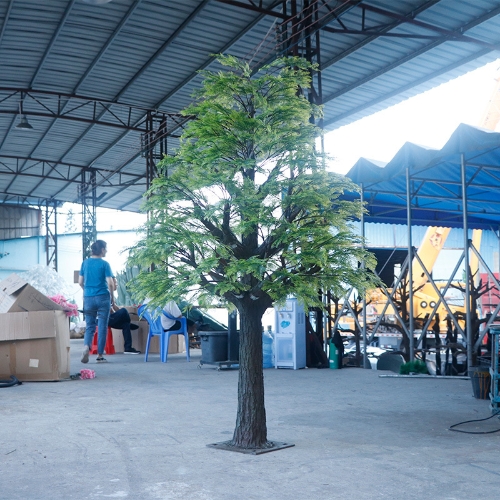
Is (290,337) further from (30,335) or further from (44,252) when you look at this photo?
(44,252)

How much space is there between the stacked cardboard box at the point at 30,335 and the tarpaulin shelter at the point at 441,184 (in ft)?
12.4

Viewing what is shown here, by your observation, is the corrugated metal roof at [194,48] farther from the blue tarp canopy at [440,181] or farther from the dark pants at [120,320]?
the dark pants at [120,320]

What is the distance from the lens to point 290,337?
9484 millimetres

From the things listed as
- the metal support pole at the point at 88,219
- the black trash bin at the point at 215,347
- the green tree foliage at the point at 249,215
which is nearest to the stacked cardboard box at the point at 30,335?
the black trash bin at the point at 215,347

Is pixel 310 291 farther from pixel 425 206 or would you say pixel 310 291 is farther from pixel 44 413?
pixel 425 206

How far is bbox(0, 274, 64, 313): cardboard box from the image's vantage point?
7.36 meters

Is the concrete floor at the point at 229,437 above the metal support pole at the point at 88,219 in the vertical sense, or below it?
below

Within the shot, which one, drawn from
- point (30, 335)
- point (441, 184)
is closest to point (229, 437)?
point (30, 335)

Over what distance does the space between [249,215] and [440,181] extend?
7.11 metres

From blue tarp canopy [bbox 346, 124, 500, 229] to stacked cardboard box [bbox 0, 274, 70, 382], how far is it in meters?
3.74

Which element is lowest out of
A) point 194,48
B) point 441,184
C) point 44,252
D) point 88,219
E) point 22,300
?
point 22,300

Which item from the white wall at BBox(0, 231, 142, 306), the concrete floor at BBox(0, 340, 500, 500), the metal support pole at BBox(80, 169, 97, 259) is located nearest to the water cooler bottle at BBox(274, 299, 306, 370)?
the concrete floor at BBox(0, 340, 500, 500)

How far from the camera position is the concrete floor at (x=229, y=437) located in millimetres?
3107

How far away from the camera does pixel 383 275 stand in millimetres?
12125
